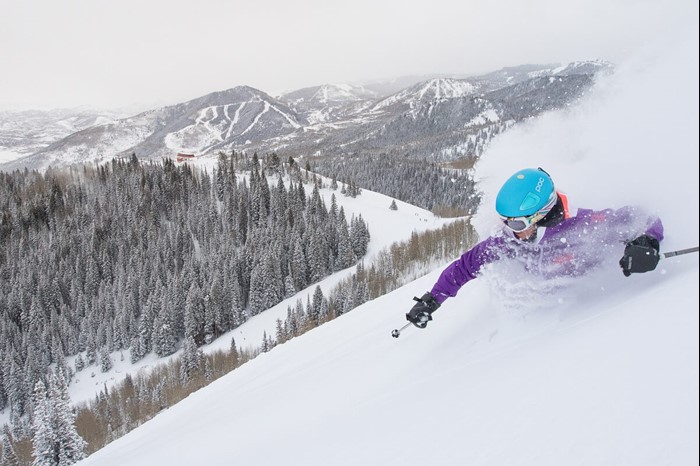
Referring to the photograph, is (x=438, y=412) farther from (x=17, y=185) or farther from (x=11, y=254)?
(x=17, y=185)

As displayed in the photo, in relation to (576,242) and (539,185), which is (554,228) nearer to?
(576,242)

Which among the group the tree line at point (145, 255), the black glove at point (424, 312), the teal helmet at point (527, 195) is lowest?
the tree line at point (145, 255)

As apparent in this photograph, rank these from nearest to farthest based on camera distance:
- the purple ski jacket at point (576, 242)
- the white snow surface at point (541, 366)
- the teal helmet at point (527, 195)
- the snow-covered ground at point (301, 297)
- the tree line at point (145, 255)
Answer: the white snow surface at point (541, 366) < the purple ski jacket at point (576, 242) < the teal helmet at point (527, 195) < the snow-covered ground at point (301, 297) < the tree line at point (145, 255)

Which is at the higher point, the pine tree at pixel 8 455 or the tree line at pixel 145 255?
the tree line at pixel 145 255

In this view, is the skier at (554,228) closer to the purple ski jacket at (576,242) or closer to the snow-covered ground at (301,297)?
the purple ski jacket at (576,242)

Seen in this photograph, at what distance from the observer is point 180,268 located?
95312mm

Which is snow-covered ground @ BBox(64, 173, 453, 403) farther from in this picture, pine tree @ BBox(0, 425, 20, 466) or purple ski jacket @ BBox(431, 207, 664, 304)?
purple ski jacket @ BBox(431, 207, 664, 304)

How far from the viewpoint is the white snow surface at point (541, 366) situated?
217 centimetres

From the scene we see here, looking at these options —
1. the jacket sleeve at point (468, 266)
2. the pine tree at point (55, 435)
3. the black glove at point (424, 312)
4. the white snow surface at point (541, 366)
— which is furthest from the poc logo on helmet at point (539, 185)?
the pine tree at point (55, 435)

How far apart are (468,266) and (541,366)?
2285 millimetres

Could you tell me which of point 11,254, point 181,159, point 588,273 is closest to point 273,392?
point 588,273

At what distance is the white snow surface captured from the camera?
217 centimetres

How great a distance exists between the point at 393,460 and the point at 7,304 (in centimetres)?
11540

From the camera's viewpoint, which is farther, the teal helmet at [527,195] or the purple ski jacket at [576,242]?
the teal helmet at [527,195]
